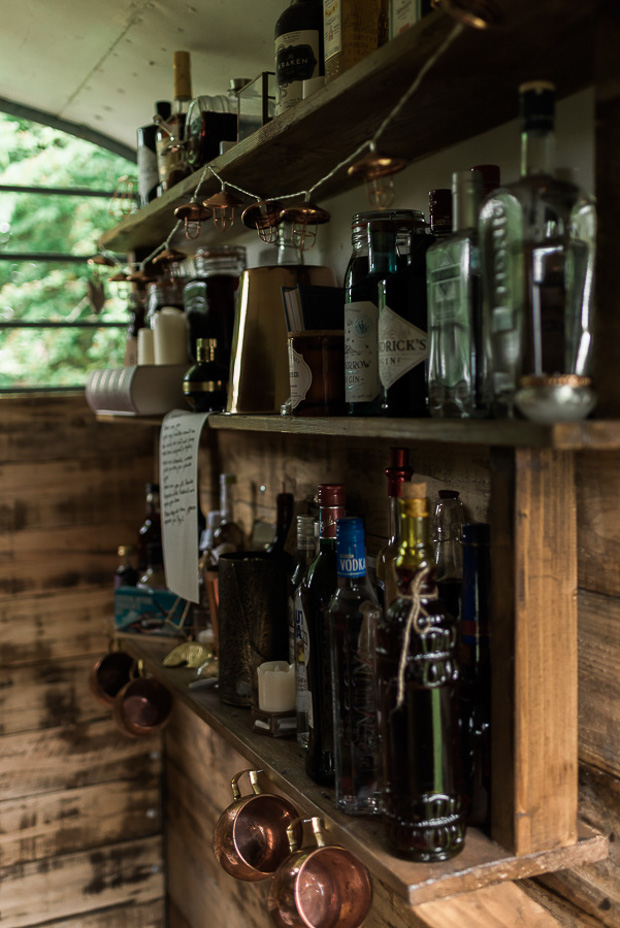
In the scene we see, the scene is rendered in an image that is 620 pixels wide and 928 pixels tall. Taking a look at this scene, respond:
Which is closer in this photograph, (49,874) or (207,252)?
(207,252)

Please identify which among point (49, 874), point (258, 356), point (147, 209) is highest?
point (147, 209)

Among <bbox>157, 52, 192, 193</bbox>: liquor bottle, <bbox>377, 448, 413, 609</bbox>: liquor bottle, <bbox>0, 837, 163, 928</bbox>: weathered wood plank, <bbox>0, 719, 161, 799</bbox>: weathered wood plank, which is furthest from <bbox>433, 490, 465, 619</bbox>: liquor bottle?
<bbox>0, 837, 163, 928</bbox>: weathered wood plank

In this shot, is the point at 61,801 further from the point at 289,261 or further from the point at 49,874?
the point at 289,261

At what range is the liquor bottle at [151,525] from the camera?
6.74 ft

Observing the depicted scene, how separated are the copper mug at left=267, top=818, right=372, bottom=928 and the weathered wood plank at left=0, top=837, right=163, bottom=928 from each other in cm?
137

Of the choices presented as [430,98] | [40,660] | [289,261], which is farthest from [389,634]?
[40,660]

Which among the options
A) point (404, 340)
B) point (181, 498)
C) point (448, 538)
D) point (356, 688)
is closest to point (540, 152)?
point (404, 340)

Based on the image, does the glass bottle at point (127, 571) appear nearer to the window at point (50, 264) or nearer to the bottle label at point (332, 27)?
the window at point (50, 264)

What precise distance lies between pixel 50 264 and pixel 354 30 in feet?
5.12

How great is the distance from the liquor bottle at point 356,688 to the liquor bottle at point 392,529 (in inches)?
2.3

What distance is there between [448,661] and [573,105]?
583mm

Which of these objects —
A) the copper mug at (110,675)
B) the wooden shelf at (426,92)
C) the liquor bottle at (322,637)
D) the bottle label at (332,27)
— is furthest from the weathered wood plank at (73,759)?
the bottle label at (332,27)

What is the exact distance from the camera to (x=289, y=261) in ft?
4.55

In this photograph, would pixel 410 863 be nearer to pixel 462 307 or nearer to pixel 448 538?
pixel 448 538
